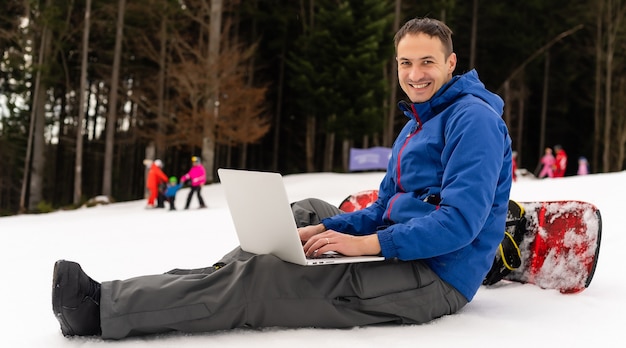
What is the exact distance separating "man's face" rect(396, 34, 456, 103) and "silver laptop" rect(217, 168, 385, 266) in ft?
2.69

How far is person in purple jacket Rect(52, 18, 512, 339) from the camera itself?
2.09 metres

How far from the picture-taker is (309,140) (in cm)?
2523

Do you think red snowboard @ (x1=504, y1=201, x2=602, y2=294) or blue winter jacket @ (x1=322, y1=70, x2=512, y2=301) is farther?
red snowboard @ (x1=504, y1=201, x2=602, y2=294)

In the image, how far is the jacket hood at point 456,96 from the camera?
8.02ft

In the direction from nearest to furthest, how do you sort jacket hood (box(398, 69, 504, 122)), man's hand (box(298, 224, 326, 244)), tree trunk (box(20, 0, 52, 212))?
jacket hood (box(398, 69, 504, 122)), man's hand (box(298, 224, 326, 244)), tree trunk (box(20, 0, 52, 212))

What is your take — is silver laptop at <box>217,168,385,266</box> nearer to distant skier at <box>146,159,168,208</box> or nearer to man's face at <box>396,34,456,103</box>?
man's face at <box>396,34,456,103</box>

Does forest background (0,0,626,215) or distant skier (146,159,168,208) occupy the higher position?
forest background (0,0,626,215)

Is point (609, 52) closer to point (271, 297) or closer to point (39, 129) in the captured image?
point (39, 129)

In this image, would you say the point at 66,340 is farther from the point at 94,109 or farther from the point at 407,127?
the point at 94,109

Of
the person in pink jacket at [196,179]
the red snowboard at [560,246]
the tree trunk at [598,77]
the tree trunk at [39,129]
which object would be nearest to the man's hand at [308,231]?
the red snowboard at [560,246]

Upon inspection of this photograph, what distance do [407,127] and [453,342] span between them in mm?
1099

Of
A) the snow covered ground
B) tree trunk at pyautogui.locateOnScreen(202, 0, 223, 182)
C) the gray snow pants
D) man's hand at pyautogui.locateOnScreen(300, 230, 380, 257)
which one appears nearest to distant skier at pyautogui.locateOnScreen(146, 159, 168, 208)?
tree trunk at pyautogui.locateOnScreen(202, 0, 223, 182)

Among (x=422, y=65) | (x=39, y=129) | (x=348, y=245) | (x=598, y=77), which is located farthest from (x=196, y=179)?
(x=598, y=77)

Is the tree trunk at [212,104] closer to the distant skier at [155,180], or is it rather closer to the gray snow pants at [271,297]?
the distant skier at [155,180]
